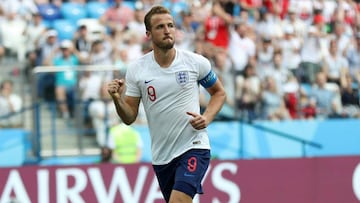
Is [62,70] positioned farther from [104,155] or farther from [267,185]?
[267,185]

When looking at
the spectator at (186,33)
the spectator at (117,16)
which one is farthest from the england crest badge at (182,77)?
the spectator at (117,16)

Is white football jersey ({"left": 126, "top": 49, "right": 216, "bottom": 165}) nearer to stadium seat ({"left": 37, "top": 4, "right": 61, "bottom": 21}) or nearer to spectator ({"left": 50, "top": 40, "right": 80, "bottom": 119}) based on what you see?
spectator ({"left": 50, "top": 40, "right": 80, "bottom": 119})

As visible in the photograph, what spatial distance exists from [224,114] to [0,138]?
3487 mm

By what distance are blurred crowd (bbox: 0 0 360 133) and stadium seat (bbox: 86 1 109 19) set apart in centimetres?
11

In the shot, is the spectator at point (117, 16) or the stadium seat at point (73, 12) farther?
the stadium seat at point (73, 12)

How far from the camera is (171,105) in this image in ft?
28.5

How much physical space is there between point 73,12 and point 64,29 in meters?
0.69

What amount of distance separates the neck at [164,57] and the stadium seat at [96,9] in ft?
30.0

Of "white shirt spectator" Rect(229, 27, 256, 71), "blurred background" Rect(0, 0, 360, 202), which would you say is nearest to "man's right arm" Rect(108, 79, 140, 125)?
"blurred background" Rect(0, 0, 360, 202)

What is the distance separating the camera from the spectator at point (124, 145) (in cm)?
1510

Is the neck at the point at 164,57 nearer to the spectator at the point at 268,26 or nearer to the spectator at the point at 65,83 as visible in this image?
the spectator at the point at 65,83

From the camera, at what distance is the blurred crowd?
16047mm

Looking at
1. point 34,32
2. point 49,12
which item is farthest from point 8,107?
point 49,12

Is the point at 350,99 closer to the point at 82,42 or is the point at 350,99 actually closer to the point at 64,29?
the point at 82,42
